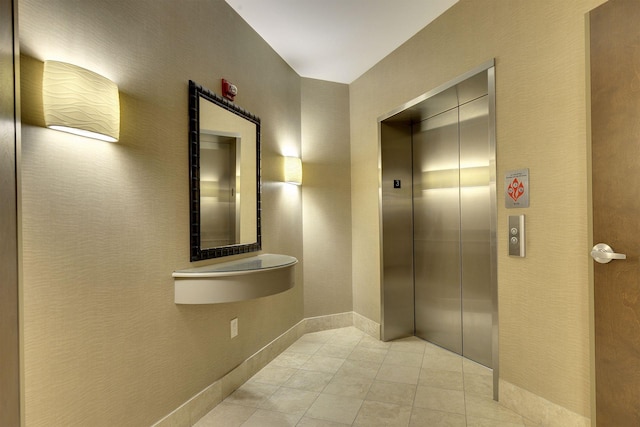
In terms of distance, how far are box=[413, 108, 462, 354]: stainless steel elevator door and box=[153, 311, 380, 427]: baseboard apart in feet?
1.87

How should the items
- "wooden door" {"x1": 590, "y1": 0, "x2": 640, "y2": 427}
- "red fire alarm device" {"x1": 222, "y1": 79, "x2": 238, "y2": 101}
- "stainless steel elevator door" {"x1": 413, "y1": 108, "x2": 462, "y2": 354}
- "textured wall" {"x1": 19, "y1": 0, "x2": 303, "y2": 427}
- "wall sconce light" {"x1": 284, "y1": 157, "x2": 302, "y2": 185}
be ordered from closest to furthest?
"textured wall" {"x1": 19, "y1": 0, "x2": 303, "y2": 427}, "wooden door" {"x1": 590, "y1": 0, "x2": 640, "y2": 427}, "red fire alarm device" {"x1": 222, "y1": 79, "x2": 238, "y2": 101}, "stainless steel elevator door" {"x1": 413, "y1": 108, "x2": 462, "y2": 354}, "wall sconce light" {"x1": 284, "y1": 157, "x2": 302, "y2": 185}

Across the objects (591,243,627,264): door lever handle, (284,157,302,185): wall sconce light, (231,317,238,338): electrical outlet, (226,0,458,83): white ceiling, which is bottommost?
(231,317,238,338): electrical outlet

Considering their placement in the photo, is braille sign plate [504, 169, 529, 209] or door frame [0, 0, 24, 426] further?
braille sign plate [504, 169, 529, 209]

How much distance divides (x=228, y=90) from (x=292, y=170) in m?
1.04

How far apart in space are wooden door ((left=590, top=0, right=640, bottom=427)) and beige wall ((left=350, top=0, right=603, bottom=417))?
4.6 inches

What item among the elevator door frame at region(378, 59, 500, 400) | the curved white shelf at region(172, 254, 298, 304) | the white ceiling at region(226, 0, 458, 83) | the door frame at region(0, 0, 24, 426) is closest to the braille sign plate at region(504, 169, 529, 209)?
the elevator door frame at region(378, 59, 500, 400)

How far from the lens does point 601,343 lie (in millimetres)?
1576

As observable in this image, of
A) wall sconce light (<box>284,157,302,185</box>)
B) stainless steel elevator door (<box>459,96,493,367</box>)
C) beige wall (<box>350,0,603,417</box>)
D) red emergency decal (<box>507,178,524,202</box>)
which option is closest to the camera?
beige wall (<box>350,0,603,417</box>)

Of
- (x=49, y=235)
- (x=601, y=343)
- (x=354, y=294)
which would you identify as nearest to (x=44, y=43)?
(x=49, y=235)

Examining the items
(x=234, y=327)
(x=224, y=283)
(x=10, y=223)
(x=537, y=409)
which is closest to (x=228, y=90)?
(x=224, y=283)

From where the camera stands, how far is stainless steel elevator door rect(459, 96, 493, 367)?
2.65 m

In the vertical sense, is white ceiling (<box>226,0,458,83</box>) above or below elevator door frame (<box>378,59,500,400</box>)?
above

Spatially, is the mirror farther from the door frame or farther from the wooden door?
the wooden door

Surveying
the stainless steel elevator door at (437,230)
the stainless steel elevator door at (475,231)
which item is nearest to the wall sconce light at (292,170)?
the stainless steel elevator door at (437,230)
